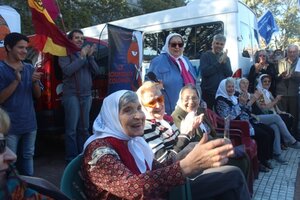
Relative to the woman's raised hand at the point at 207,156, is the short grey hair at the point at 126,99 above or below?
above

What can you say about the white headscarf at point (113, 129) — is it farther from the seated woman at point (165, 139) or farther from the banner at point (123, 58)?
the banner at point (123, 58)

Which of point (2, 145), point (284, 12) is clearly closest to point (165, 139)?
point (2, 145)

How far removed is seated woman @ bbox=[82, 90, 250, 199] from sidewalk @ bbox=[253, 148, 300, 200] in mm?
2287

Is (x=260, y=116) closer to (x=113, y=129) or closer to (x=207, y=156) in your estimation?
(x=113, y=129)

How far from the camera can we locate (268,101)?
641 centimetres

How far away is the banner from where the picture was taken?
513 cm

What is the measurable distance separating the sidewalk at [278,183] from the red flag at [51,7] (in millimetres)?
3203

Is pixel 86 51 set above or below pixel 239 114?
above

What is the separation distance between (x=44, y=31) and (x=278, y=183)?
11.1 feet

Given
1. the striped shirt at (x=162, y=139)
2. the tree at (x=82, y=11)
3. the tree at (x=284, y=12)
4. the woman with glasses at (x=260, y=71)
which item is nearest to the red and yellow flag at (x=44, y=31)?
the striped shirt at (x=162, y=139)

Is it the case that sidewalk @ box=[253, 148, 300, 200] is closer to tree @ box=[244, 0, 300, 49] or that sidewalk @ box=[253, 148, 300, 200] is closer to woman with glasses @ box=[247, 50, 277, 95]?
woman with glasses @ box=[247, 50, 277, 95]

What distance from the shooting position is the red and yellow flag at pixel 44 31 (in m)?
4.27

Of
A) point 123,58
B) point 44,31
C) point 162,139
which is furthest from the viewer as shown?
point 123,58

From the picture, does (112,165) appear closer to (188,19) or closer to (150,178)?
(150,178)
